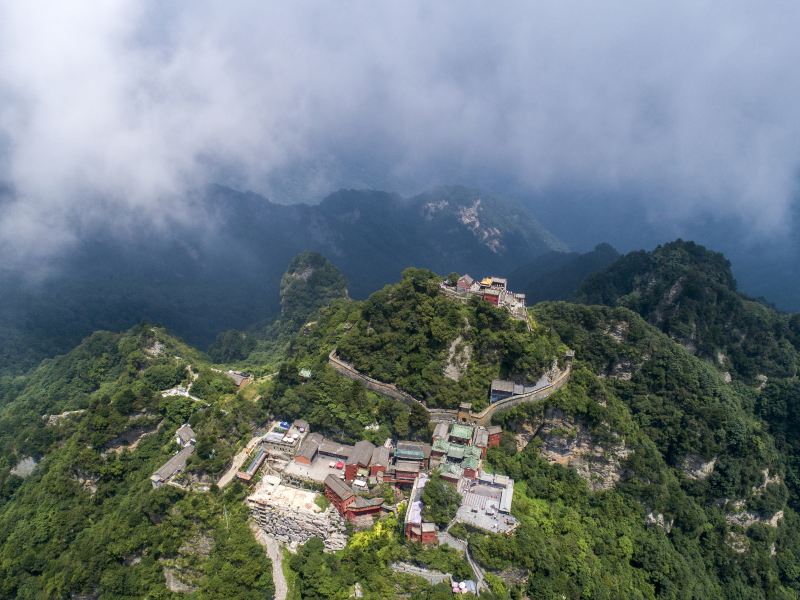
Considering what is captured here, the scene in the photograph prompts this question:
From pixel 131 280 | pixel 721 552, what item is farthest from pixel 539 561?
pixel 131 280

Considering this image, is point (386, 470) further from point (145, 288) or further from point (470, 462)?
point (145, 288)

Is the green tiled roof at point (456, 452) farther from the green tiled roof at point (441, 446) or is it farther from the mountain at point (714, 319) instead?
the mountain at point (714, 319)

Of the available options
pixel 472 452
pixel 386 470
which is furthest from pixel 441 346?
pixel 386 470

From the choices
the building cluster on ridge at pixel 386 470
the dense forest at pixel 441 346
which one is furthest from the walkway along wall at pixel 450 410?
the building cluster on ridge at pixel 386 470

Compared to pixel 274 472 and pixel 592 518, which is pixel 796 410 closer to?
pixel 592 518

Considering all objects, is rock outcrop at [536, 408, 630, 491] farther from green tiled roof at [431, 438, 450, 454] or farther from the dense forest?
green tiled roof at [431, 438, 450, 454]

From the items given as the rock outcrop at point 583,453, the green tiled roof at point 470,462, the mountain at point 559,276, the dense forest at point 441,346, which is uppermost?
the mountain at point 559,276
